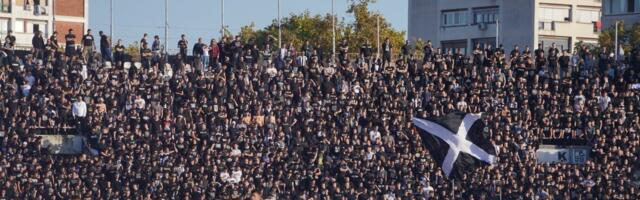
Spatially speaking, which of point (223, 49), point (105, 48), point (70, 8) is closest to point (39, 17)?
point (70, 8)

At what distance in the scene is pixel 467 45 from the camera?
333 ft

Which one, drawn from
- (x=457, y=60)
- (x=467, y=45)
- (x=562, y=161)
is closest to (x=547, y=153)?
(x=562, y=161)

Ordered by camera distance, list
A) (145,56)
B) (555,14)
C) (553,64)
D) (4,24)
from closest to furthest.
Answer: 1. (553,64)
2. (145,56)
3. (555,14)
4. (4,24)

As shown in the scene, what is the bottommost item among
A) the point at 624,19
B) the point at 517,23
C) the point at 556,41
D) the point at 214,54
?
the point at 214,54

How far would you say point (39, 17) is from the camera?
379 ft

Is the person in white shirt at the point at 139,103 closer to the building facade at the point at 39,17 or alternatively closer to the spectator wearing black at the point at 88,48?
the spectator wearing black at the point at 88,48

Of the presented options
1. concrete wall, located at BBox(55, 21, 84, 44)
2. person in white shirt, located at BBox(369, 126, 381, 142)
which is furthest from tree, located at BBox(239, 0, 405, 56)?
person in white shirt, located at BBox(369, 126, 381, 142)

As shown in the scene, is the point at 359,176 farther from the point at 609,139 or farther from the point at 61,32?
the point at 61,32

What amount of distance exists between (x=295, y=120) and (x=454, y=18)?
48.6m

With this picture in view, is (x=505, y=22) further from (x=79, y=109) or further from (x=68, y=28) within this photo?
(x=79, y=109)

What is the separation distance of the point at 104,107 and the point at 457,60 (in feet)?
41.8

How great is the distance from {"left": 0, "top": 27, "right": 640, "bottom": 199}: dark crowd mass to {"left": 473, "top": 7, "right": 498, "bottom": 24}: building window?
41451mm

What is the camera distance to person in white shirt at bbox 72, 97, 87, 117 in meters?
54.8

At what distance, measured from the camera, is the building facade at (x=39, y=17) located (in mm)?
113750
